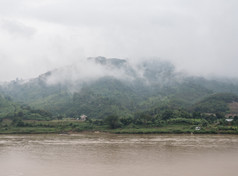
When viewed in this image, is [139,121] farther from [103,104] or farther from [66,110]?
[66,110]

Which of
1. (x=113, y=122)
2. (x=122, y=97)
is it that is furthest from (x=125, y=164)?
(x=122, y=97)

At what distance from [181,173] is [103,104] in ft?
261

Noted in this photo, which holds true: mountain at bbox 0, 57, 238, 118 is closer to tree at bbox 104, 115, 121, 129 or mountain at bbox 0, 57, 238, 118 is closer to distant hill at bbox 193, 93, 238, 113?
distant hill at bbox 193, 93, 238, 113

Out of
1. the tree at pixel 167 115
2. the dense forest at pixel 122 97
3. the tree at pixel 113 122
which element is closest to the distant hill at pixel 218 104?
the dense forest at pixel 122 97

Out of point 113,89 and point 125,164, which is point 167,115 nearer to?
point 125,164

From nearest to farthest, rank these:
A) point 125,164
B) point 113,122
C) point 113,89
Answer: point 125,164 < point 113,122 < point 113,89

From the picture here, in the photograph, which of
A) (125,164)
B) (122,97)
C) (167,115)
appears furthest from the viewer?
(122,97)

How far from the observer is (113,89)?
417 ft

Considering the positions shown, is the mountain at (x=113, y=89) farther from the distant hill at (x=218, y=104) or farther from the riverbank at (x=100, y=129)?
the riverbank at (x=100, y=129)

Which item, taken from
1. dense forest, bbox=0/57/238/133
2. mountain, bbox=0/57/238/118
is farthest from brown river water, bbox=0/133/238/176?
mountain, bbox=0/57/238/118

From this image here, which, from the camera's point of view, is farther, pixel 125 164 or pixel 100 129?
pixel 100 129

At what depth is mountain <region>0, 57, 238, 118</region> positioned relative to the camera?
325ft

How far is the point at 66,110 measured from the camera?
101812mm

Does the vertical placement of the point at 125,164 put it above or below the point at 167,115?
below
